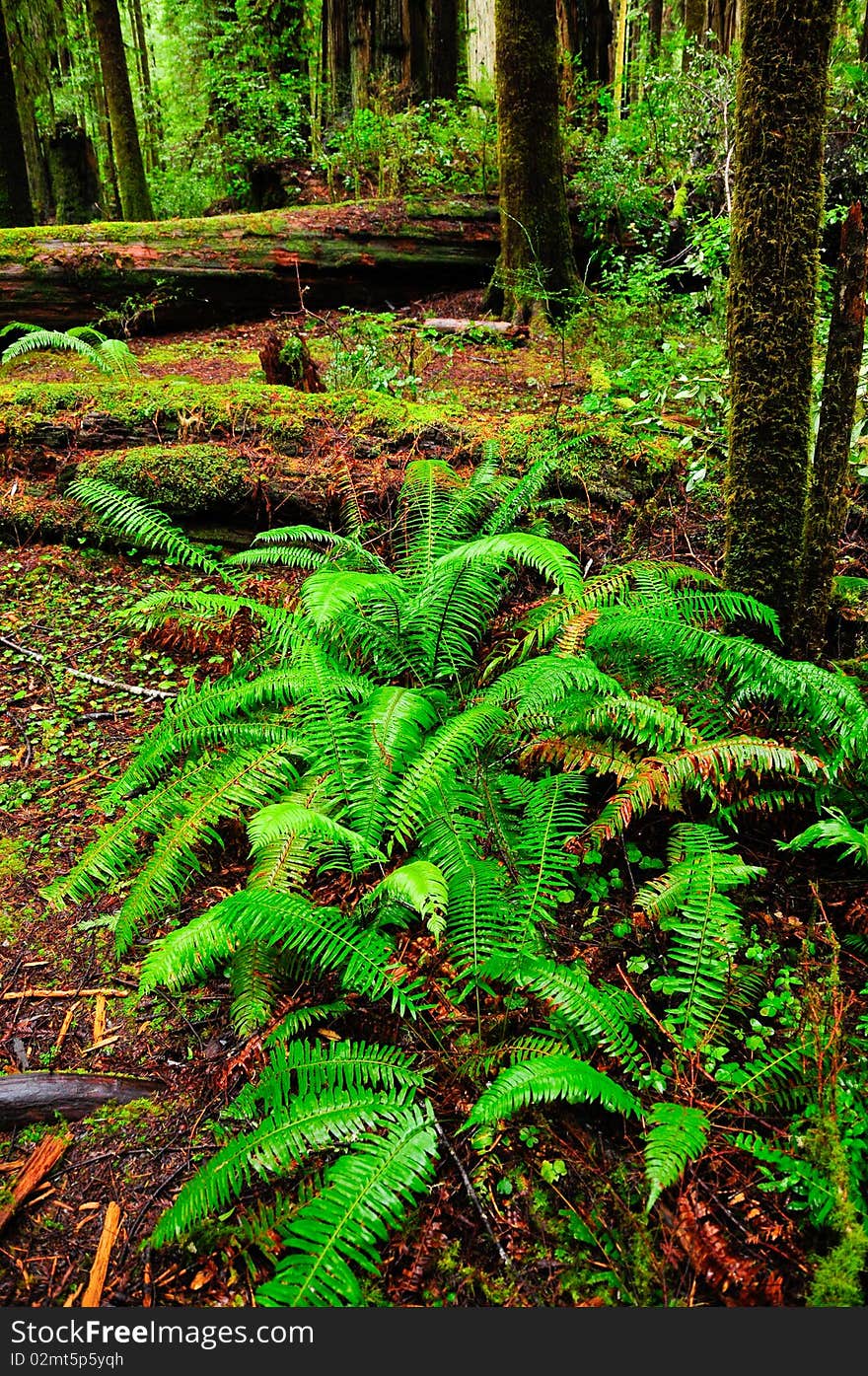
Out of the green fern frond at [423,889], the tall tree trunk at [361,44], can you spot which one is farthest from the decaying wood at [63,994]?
the tall tree trunk at [361,44]

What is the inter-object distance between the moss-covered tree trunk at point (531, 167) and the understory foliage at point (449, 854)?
4516 mm

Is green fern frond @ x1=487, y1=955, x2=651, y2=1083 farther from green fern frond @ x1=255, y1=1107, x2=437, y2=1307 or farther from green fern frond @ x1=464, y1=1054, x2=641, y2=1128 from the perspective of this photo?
green fern frond @ x1=255, y1=1107, x2=437, y2=1307

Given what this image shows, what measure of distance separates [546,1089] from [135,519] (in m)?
3.72

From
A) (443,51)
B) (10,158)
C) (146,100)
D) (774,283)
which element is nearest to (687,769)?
(774,283)

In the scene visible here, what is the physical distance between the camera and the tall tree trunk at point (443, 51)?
1305cm

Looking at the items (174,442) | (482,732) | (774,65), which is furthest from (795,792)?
(174,442)

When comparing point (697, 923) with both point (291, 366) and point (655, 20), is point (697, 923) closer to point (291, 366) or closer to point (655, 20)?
point (291, 366)

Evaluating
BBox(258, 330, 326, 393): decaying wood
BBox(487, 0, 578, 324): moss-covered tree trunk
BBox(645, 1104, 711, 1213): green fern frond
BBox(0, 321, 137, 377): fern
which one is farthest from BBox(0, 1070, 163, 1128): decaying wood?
BBox(487, 0, 578, 324): moss-covered tree trunk

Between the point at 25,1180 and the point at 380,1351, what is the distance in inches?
41.7

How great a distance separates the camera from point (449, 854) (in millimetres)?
2734

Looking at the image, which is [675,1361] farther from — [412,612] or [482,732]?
[412,612]

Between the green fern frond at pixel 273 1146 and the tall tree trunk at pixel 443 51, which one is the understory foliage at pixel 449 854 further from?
the tall tree trunk at pixel 443 51

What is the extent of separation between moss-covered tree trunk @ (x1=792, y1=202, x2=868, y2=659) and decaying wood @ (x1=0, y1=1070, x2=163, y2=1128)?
2.99 meters

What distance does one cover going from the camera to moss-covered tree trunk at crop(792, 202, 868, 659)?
2.97m
